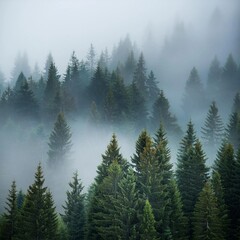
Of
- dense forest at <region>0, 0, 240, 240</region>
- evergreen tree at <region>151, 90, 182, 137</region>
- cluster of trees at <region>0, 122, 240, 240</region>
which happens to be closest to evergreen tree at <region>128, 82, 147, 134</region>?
dense forest at <region>0, 0, 240, 240</region>

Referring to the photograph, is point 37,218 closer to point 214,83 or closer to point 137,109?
point 137,109

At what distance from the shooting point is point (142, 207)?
37.7 meters

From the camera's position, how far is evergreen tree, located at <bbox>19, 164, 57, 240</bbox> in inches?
1531

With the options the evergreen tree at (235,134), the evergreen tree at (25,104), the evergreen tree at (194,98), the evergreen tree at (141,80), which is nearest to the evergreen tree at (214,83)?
the evergreen tree at (194,98)

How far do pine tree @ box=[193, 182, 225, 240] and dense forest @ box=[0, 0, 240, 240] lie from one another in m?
0.11

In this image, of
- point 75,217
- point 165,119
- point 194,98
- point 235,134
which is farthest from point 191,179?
point 194,98

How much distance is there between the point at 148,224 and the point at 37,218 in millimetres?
12144

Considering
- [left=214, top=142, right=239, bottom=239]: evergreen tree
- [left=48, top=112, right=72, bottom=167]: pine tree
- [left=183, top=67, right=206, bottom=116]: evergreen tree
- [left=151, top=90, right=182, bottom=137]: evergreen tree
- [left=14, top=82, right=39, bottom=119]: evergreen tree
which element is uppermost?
[left=183, top=67, right=206, bottom=116]: evergreen tree

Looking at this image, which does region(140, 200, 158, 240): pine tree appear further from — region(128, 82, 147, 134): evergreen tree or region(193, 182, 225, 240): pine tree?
region(128, 82, 147, 134): evergreen tree

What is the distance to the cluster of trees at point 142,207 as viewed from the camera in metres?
37.4

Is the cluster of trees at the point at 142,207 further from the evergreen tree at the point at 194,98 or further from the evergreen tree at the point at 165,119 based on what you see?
the evergreen tree at the point at 194,98

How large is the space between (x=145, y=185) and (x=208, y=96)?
80.3 metres

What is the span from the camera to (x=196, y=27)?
169m

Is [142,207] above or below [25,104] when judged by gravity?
below
